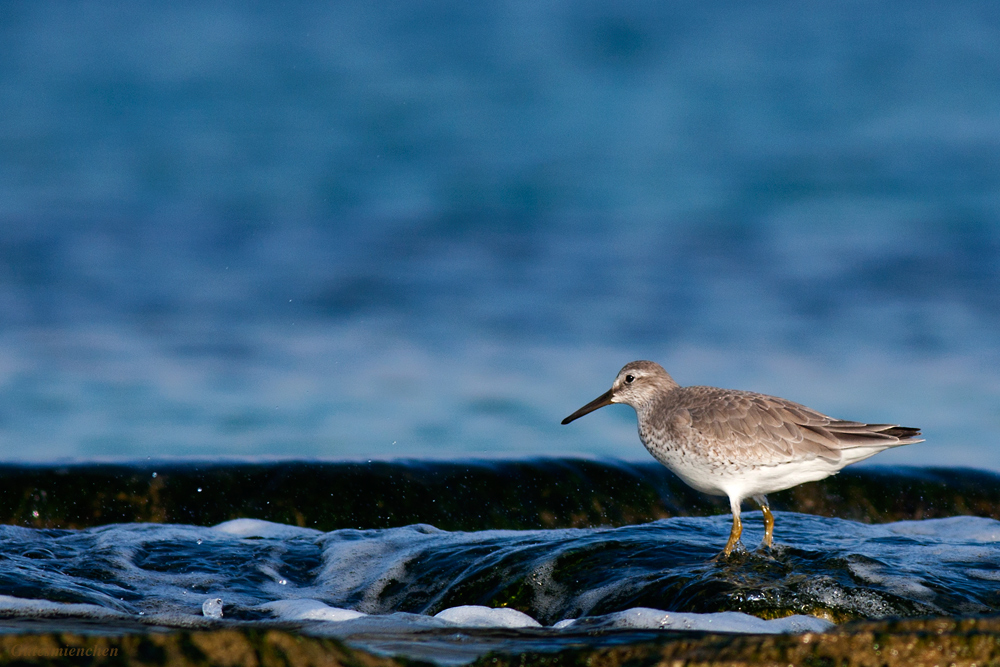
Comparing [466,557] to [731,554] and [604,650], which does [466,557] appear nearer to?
[731,554]

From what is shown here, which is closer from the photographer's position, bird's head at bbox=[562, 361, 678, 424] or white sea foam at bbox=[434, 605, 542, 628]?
white sea foam at bbox=[434, 605, 542, 628]

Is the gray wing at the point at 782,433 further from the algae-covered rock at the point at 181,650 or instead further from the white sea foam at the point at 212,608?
the algae-covered rock at the point at 181,650

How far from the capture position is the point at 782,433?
5.70 metres

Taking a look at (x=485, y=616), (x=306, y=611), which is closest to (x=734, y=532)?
(x=485, y=616)

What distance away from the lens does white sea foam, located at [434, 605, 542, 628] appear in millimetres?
4633

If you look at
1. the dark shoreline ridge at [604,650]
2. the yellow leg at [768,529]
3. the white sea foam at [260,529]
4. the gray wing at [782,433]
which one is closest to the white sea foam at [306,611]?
the dark shoreline ridge at [604,650]

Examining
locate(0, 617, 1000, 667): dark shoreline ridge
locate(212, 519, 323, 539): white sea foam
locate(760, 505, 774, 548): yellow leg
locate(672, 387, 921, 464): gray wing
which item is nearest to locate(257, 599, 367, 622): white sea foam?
locate(0, 617, 1000, 667): dark shoreline ridge

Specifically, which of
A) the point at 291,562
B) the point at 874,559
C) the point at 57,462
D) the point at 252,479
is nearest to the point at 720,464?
the point at 874,559

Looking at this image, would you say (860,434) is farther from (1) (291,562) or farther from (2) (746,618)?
(1) (291,562)

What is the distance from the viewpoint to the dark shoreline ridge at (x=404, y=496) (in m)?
7.64

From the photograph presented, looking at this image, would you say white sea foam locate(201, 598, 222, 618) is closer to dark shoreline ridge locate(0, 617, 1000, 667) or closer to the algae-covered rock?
dark shoreline ridge locate(0, 617, 1000, 667)

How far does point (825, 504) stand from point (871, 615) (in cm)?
426

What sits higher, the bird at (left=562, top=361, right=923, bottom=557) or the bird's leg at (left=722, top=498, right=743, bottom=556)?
the bird at (left=562, top=361, right=923, bottom=557)

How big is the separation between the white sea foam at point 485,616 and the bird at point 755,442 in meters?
1.41
